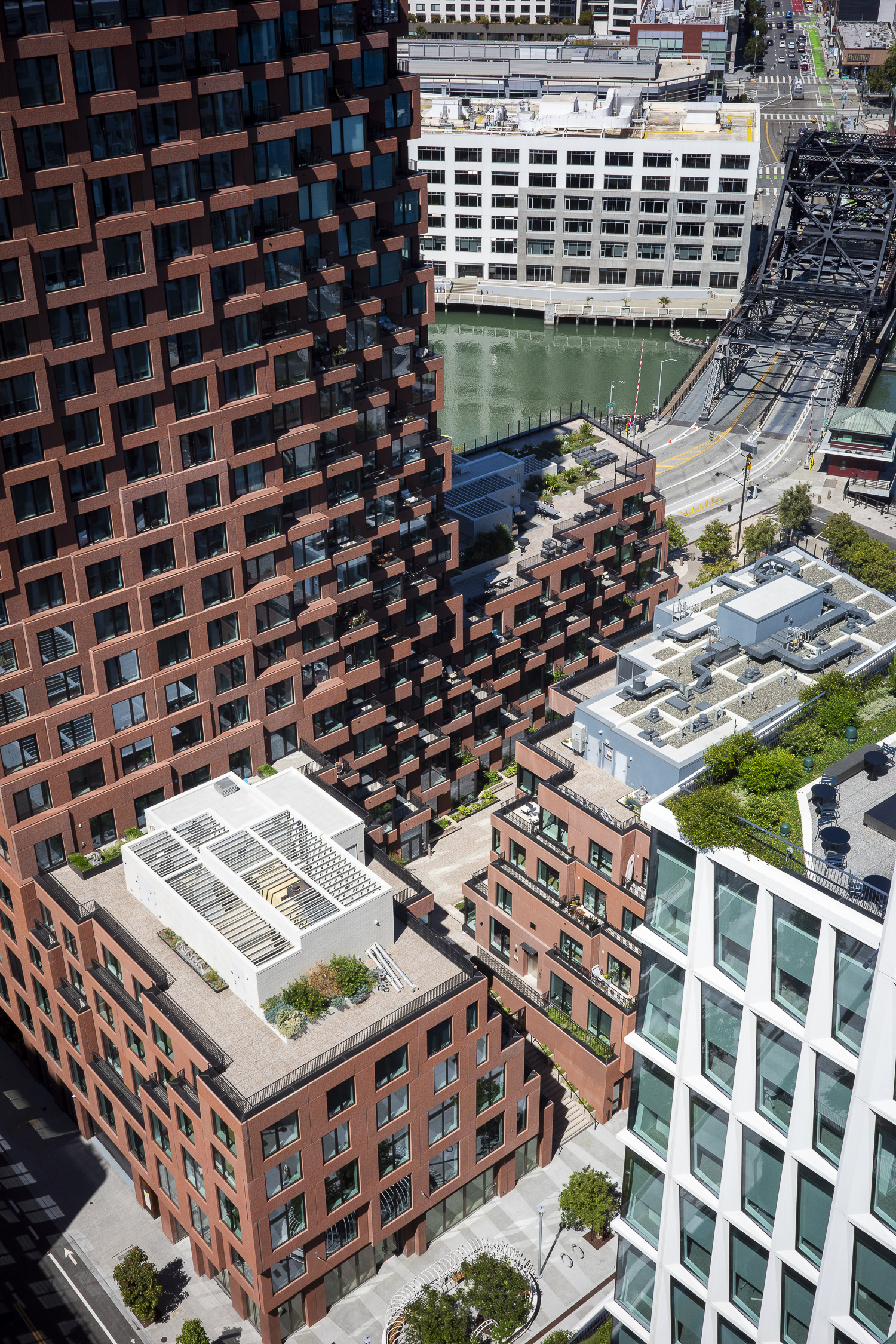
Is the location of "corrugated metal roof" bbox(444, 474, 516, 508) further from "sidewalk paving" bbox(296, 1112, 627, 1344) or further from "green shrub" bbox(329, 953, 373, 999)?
"sidewalk paving" bbox(296, 1112, 627, 1344)

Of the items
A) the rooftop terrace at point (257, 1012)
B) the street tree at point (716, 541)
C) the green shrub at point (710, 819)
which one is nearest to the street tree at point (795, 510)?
the street tree at point (716, 541)

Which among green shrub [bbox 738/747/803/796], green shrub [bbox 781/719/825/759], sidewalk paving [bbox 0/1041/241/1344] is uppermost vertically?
green shrub [bbox 738/747/803/796]

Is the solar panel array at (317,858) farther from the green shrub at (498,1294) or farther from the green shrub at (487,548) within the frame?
the green shrub at (487,548)

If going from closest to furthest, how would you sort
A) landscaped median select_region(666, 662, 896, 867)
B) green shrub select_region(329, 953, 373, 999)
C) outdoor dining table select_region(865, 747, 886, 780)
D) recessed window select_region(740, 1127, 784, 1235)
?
landscaped median select_region(666, 662, 896, 867) → recessed window select_region(740, 1127, 784, 1235) → outdoor dining table select_region(865, 747, 886, 780) → green shrub select_region(329, 953, 373, 999)

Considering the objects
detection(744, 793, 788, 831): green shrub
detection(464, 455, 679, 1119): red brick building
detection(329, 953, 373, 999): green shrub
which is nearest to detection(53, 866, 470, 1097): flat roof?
detection(329, 953, 373, 999): green shrub

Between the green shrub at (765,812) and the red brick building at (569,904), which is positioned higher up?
the green shrub at (765,812)

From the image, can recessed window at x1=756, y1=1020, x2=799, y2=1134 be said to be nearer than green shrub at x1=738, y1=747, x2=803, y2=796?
Yes

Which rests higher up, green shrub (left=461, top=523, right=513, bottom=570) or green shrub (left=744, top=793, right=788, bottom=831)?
green shrub (left=744, top=793, right=788, bottom=831)

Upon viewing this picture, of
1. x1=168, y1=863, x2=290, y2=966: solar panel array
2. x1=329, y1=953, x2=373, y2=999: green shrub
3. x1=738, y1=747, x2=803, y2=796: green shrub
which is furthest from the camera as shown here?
x1=329, y1=953, x2=373, y2=999: green shrub
